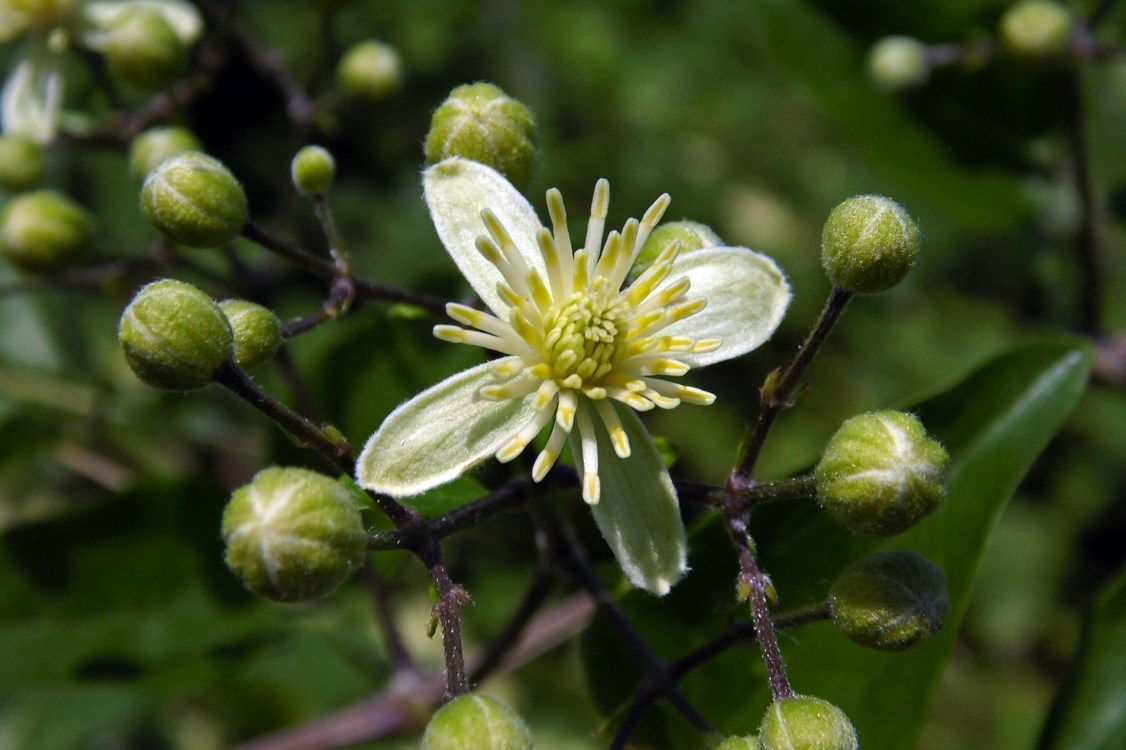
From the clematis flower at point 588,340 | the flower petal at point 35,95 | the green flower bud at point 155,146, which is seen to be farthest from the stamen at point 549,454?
the flower petal at point 35,95

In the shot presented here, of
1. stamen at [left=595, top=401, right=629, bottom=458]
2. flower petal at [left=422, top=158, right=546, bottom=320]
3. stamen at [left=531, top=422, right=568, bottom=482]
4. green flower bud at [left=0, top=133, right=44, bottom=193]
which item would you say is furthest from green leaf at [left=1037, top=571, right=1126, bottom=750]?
green flower bud at [left=0, top=133, right=44, bottom=193]

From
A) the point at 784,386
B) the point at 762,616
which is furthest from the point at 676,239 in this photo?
the point at 762,616

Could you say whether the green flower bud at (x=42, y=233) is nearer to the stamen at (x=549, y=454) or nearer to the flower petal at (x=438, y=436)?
the flower petal at (x=438, y=436)

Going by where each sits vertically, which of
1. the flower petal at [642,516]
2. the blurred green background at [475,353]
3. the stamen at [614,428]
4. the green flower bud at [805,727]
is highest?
the stamen at [614,428]

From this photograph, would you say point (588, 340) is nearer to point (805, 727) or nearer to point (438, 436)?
point (438, 436)

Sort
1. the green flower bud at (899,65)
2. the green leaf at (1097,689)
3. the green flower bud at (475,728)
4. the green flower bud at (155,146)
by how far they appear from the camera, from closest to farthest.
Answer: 1. the green flower bud at (475,728)
2. the green leaf at (1097,689)
3. the green flower bud at (155,146)
4. the green flower bud at (899,65)
